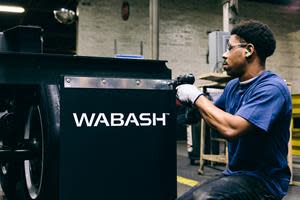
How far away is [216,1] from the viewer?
39.9 feet

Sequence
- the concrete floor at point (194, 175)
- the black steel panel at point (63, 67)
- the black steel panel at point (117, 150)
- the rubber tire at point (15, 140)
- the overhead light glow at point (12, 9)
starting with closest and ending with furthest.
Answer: the black steel panel at point (117, 150) < the black steel panel at point (63, 67) < the rubber tire at point (15, 140) < the concrete floor at point (194, 175) < the overhead light glow at point (12, 9)

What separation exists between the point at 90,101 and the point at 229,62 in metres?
0.70

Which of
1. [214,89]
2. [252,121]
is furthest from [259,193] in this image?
[214,89]

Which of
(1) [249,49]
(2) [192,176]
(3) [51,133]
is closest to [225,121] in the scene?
(1) [249,49]

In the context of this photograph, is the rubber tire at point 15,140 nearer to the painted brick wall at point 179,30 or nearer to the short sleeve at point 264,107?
the short sleeve at point 264,107

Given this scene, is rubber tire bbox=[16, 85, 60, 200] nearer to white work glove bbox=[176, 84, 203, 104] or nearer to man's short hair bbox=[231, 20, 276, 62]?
white work glove bbox=[176, 84, 203, 104]

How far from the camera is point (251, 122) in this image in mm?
1855

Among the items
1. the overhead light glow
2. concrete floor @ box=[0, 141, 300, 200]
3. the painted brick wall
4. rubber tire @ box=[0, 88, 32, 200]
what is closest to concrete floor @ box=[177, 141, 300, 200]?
concrete floor @ box=[0, 141, 300, 200]

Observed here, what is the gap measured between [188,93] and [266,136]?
411 millimetres

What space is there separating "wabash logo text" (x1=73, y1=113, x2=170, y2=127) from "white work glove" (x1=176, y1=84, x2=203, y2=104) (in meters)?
0.16

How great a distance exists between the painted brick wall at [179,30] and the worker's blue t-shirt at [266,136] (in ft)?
29.6

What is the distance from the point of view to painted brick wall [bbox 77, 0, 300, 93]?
10906 mm

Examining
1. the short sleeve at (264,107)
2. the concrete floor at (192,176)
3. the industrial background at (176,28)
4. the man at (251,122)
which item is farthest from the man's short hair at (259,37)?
the industrial background at (176,28)

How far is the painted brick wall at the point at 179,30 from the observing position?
1091cm
